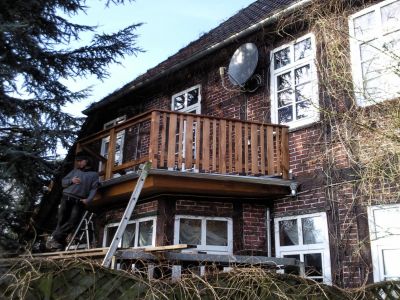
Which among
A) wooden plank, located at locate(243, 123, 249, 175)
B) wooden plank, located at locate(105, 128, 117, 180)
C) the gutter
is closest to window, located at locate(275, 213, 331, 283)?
wooden plank, located at locate(243, 123, 249, 175)

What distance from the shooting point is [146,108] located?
11859 millimetres

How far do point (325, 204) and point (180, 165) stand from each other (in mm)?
2519

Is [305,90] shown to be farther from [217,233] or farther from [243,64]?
[217,233]

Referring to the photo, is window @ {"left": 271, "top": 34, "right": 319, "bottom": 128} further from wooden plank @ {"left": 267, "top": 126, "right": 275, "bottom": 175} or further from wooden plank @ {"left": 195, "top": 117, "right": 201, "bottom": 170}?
wooden plank @ {"left": 195, "top": 117, "right": 201, "bottom": 170}

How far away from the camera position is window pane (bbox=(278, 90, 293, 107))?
28.5 ft

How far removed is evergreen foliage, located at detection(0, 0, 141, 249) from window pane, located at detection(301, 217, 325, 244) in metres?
4.67

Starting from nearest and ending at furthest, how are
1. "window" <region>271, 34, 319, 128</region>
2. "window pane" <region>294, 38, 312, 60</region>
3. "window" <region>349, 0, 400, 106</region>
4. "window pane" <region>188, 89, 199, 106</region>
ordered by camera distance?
"window" <region>349, 0, 400, 106</region>
"window" <region>271, 34, 319, 128</region>
"window pane" <region>294, 38, 312, 60</region>
"window pane" <region>188, 89, 199, 106</region>

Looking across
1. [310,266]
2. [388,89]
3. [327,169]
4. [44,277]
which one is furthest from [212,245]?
[44,277]

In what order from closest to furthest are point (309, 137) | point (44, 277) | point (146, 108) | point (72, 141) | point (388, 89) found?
point (44, 277) → point (388, 89) → point (309, 137) → point (72, 141) → point (146, 108)

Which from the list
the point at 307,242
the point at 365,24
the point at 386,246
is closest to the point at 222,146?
the point at 307,242

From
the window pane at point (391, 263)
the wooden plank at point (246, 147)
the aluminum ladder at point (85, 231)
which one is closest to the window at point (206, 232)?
the wooden plank at point (246, 147)

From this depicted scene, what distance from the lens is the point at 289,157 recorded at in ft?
27.2

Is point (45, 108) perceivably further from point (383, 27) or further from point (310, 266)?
point (383, 27)

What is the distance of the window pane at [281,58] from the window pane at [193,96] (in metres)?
2.22
